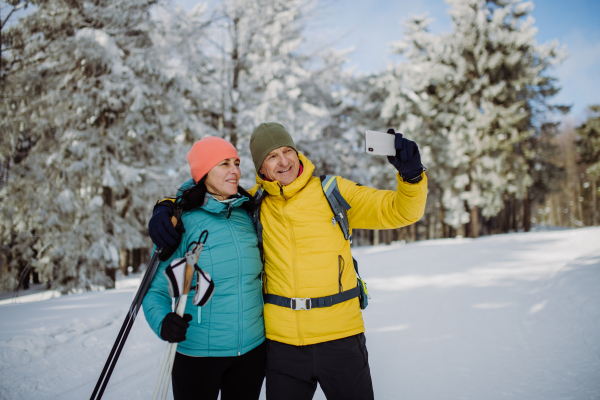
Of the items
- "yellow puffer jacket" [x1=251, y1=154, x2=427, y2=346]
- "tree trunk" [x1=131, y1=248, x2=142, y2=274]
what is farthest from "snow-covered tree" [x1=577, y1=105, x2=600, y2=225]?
"tree trunk" [x1=131, y1=248, x2=142, y2=274]

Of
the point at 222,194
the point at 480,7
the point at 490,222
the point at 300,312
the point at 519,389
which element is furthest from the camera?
the point at 490,222

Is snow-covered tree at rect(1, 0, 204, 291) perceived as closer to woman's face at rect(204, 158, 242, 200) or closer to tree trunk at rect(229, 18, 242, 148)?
tree trunk at rect(229, 18, 242, 148)

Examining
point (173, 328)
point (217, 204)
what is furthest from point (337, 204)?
point (173, 328)

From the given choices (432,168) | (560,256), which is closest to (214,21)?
(560,256)

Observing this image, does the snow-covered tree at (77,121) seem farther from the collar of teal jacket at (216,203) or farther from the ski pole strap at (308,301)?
the ski pole strap at (308,301)

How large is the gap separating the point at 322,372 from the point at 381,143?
4.65ft

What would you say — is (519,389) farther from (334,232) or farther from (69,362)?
(69,362)

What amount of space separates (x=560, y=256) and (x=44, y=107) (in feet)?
47.0

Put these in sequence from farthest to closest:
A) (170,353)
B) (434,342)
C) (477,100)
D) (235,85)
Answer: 1. (477,100)
2. (235,85)
3. (434,342)
4. (170,353)

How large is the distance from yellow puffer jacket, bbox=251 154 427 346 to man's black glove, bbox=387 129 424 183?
2.8 inches

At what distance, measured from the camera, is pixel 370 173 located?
19594mm

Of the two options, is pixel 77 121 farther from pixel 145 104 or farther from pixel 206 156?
pixel 206 156

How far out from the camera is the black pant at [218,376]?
1.90 meters

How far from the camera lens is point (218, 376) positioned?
192 cm
